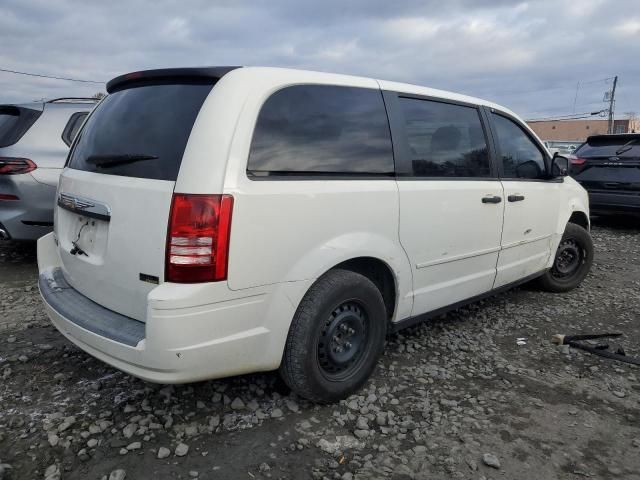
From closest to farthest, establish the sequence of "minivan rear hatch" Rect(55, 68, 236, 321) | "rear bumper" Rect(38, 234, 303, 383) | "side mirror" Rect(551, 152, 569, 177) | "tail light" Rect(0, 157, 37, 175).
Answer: "rear bumper" Rect(38, 234, 303, 383) → "minivan rear hatch" Rect(55, 68, 236, 321) → "side mirror" Rect(551, 152, 569, 177) → "tail light" Rect(0, 157, 37, 175)

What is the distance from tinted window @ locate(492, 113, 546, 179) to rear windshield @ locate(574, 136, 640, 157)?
4.54 m

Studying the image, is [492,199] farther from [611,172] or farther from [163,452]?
[611,172]

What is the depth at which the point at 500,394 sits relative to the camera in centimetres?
289

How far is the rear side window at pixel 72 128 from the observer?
496 cm

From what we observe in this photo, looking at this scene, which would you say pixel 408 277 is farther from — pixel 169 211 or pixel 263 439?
pixel 169 211

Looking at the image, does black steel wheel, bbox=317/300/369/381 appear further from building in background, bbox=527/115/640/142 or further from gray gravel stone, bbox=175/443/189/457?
building in background, bbox=527/115/640/142

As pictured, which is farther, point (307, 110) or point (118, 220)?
point (307, 110)

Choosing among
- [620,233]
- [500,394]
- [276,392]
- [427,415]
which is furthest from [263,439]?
[620,233]

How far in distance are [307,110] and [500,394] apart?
1977 millimetres

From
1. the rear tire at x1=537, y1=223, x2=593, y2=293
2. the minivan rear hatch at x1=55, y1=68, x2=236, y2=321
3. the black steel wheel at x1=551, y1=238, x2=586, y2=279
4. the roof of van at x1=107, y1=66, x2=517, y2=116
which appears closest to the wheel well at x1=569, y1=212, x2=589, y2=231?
the rear tire at x1=537, y1=223, x2=593, y2=293

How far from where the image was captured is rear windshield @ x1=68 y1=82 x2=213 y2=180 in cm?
222

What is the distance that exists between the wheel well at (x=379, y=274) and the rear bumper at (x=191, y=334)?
52 cm

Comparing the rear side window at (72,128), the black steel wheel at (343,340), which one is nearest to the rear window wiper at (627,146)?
the black steel wheel at (343,340)

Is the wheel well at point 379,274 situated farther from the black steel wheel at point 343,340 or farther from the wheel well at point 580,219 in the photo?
the wheel well at point 580,219
